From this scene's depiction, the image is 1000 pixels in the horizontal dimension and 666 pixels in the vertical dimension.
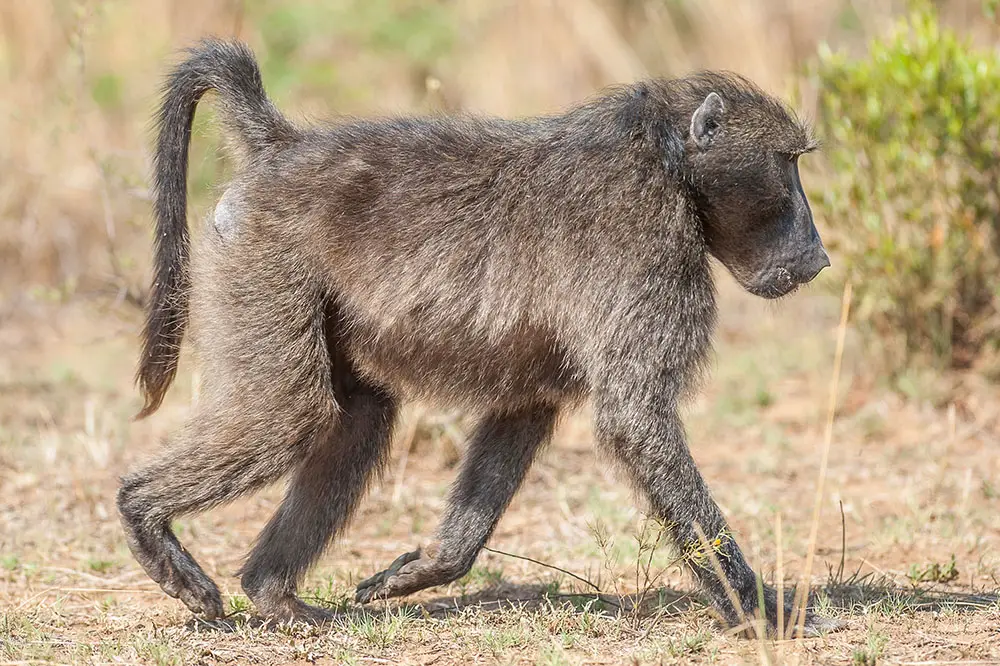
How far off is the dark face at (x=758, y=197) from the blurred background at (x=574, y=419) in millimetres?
666

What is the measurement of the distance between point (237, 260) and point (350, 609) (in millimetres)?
1252

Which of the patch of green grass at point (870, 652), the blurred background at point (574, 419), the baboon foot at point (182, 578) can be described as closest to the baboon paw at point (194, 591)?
the baboon foot at point (182, 578)

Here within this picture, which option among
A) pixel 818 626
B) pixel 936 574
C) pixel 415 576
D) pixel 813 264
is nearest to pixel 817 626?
pixel 818 626

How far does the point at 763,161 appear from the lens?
400 cm

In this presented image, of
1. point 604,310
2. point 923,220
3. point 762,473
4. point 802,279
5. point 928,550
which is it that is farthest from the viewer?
point 923,220

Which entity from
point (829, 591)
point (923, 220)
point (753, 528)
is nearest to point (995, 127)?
point (923, 220)

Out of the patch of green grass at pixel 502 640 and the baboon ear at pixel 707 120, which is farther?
the baboon ear at pixel 707 120

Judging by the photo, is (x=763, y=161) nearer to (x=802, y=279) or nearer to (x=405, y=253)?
(x=802, y=279)

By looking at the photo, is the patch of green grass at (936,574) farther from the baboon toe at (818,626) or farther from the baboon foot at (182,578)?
the baboon foot at (182,578)

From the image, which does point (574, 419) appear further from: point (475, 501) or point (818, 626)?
point (818, 626)

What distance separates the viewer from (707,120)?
3967mm

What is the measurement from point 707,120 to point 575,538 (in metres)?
1.96

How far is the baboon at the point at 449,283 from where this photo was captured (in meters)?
3.79

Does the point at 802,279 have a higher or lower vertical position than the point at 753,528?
higher
